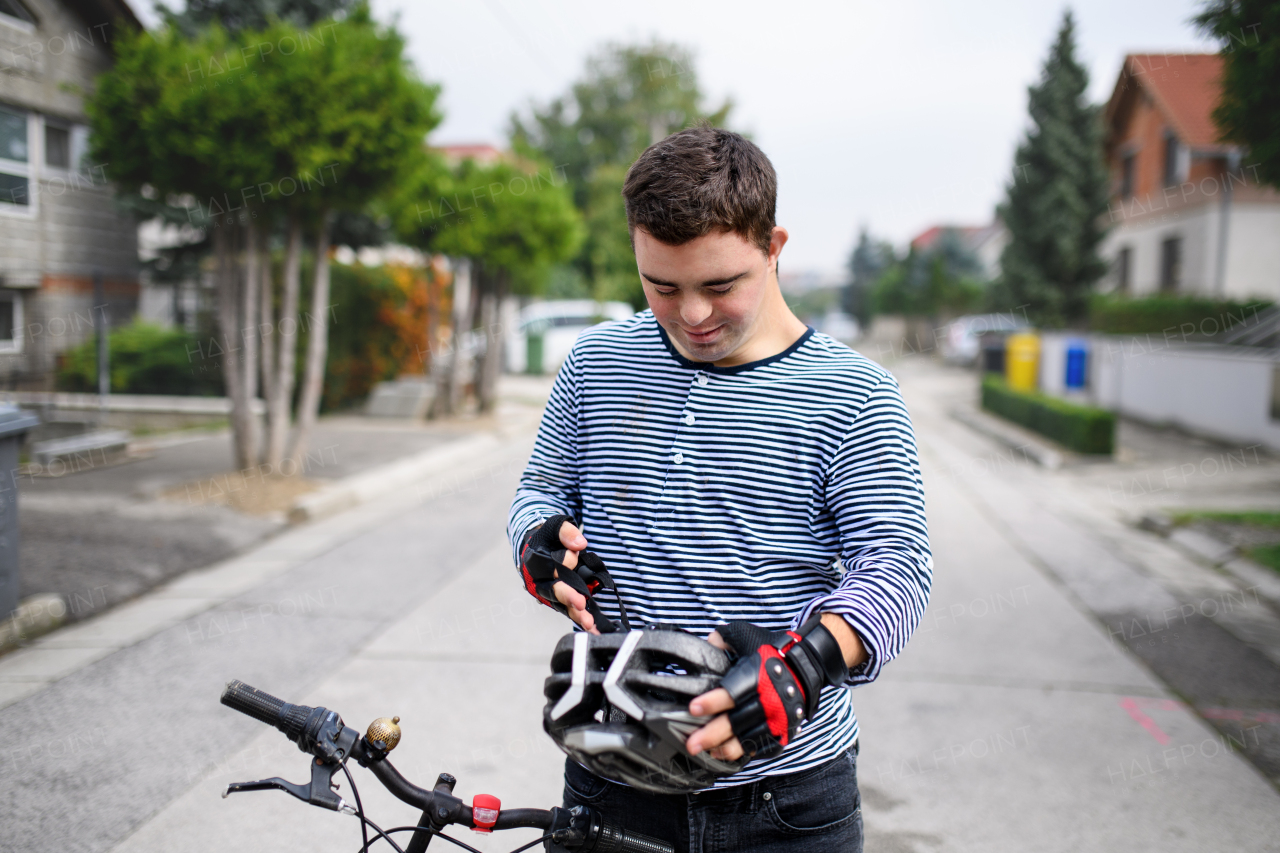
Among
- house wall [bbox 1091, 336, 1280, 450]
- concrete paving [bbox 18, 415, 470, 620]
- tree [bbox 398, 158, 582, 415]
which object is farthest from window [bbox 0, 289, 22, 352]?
house wall [bbox 1091, 336, 1280, 450]

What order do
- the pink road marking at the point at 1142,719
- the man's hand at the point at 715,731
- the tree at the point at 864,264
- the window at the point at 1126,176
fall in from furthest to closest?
the tree at the point at 864,264 < the window at the point at 1126,176 < the pink road marking at the point at 1142,719 < the man's hand at the point at 715,731

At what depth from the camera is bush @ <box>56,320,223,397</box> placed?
14.8m

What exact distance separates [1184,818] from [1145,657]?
76.0 inches

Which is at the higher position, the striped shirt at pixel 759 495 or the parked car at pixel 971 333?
the parked car at pixel 971 333

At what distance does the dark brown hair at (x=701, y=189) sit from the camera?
1.47m

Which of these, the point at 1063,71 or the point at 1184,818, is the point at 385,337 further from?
the point at 1063,71

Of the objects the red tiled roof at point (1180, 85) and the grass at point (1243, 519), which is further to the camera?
the red tiled roof at point (1180, 85)

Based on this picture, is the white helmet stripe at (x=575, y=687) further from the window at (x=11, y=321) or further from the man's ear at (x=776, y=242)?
the window at (x=11, y=321)

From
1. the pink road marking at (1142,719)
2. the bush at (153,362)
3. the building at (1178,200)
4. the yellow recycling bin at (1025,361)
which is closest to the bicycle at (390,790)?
the pink road marking at (1142,719)

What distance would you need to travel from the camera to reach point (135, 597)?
239 inches

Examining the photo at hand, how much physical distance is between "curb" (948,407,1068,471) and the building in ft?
25.1

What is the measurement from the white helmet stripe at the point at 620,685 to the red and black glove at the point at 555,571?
0.81 feet

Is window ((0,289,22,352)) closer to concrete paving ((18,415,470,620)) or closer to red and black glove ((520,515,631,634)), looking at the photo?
concrete paving ((18,415,470,620))

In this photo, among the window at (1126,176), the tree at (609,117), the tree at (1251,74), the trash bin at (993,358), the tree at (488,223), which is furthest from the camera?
the tree at (609,117)
